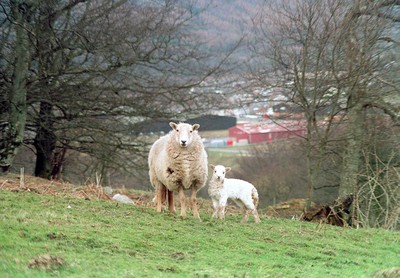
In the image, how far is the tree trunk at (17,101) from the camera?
19.2 metres

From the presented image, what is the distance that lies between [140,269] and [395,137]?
1449 centimetres

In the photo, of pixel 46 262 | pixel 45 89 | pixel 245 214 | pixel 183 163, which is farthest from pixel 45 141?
pixel 46 262

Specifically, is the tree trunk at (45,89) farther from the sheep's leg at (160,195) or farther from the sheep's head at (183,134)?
the sheep's head at (183,134)

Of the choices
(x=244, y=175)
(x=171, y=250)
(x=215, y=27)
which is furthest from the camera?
(x=244, y=175)

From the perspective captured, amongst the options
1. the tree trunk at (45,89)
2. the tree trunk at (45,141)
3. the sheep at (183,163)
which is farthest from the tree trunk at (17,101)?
the sheep at (183,163)

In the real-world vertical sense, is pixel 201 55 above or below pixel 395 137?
above

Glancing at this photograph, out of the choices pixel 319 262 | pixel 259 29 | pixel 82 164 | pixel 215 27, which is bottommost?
pixel 319 262

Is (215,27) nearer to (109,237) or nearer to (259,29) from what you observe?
(259,29)

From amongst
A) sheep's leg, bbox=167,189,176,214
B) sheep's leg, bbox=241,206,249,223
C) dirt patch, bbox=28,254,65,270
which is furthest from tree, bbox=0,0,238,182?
dirt patch, bbox=28,254,65,270

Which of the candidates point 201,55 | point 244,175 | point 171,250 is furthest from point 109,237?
point 244,175

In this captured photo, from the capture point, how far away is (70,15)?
21188mm

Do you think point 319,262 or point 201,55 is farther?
point 201,55

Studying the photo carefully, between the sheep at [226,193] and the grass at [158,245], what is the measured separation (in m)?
1.01

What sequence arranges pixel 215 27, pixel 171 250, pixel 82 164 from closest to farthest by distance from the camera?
pixel 171 250 → pixel 215 27 → pixel 82 164
